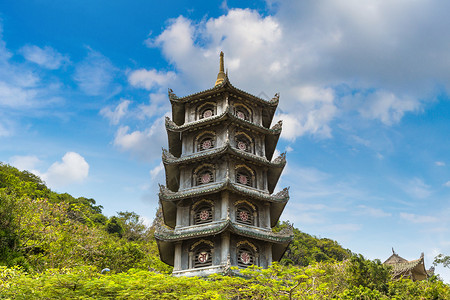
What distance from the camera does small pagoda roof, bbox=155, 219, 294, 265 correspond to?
57.8 feet

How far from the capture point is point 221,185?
18.8 m

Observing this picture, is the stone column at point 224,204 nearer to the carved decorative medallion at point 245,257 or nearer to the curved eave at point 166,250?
the carved decorative medallion at point 245,257

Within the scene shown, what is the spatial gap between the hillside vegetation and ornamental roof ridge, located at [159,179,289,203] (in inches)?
145

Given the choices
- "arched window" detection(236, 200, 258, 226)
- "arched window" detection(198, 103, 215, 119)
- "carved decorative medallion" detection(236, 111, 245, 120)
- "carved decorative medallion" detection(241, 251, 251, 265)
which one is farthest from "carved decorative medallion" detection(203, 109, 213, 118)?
"carved decorative medallion" detection(241, 251, 251, 265)

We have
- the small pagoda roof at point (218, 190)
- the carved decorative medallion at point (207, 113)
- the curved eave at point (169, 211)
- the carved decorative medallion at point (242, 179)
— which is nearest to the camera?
the small pagoda roof at point (218, 190)

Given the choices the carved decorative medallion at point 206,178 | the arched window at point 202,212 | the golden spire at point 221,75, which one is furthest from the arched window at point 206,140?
the golden spire at point 221,75

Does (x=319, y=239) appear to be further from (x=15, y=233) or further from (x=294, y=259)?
(x=15, y=233)

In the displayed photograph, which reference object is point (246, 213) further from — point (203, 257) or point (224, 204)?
point (203, 257)

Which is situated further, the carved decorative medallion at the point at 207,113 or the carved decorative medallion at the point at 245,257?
the carved decorative medallion at the point at 207,113

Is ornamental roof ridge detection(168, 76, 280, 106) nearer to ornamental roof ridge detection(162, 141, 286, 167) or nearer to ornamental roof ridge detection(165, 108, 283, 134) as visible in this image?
ornamental roof ridge detection(165, 108, 283, 134)

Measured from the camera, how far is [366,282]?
1905 cm

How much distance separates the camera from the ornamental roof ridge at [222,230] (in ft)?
57.6

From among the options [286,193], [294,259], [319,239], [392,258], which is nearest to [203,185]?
[286,193]

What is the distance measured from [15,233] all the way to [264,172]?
44.2 feet
